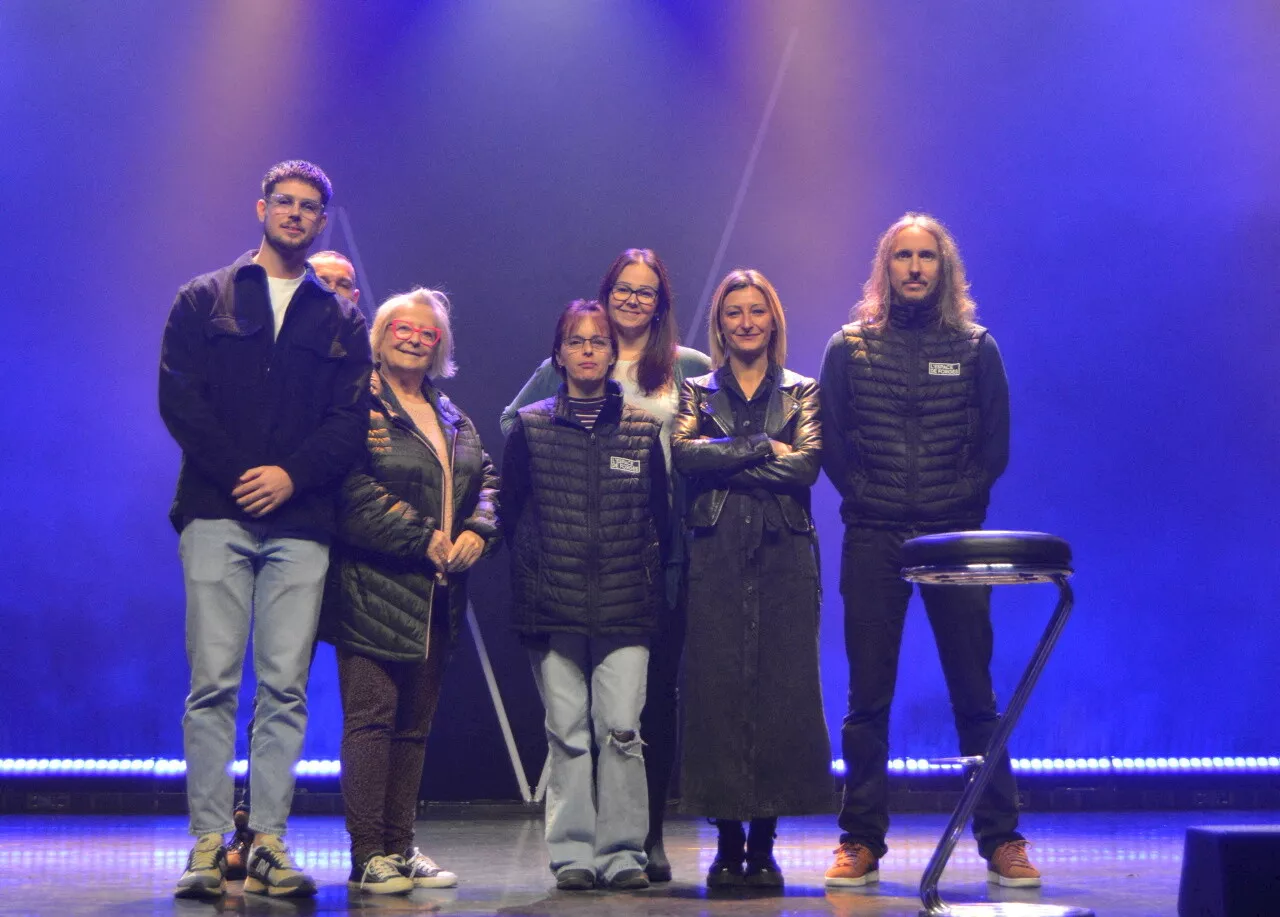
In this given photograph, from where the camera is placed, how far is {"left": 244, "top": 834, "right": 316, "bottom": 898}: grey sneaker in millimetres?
3082

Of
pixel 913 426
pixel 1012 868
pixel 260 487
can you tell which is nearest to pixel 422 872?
pixel 260 487

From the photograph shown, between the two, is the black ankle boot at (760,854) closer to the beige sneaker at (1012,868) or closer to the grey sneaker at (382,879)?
the beige sneaker at (1012,868)

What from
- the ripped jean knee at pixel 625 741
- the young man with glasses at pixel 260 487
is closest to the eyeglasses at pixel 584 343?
the young man with glasses at pixel 260 487

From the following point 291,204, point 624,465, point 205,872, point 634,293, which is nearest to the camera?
point 205,872

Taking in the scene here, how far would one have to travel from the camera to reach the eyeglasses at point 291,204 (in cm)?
332

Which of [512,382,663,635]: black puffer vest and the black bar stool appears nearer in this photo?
the black bar stool

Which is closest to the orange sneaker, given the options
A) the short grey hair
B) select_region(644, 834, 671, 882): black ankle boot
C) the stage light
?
select_region(644, 834, 671, 882): black ankle boot

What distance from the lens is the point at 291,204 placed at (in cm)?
332

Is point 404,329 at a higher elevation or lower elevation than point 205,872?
higher

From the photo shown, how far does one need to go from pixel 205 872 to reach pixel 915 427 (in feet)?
6.34

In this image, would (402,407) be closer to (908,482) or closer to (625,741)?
(625,741)

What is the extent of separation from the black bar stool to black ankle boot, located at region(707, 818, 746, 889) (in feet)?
2.15

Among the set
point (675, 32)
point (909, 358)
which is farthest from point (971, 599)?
point (675, 32)

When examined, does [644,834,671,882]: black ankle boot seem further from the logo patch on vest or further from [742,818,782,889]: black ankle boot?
the logo patch on vest
